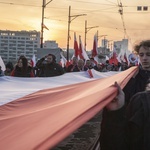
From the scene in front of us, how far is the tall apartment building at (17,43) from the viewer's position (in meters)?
93.7

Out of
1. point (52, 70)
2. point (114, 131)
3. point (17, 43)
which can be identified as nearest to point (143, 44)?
point (114, 131)

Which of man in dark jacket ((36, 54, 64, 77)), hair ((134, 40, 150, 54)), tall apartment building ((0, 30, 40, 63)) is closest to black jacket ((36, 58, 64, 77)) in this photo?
man in dark jacket ((36, 54, 64, 77))

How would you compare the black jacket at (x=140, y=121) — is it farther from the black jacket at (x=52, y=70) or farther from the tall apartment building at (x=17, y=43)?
the tall apartment building at (x=17, y=43)

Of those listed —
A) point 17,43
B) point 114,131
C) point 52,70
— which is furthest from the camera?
point 17,43

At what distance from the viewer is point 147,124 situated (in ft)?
6.83

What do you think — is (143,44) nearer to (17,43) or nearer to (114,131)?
(114,131)

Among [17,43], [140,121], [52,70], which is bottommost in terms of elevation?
[52,70]

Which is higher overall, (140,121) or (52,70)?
(140,121)

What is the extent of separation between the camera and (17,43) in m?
98.9

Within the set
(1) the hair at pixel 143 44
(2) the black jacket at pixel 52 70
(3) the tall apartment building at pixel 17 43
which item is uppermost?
(3) the tall apartment building at pixel 17 43

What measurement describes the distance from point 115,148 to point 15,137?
664 mm

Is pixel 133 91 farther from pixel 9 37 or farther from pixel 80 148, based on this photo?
pixel 9 37

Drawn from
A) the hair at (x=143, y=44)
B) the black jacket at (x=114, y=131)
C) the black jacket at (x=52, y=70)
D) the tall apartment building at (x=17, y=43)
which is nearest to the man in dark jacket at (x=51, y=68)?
the black jacket at (x=52, y=70)

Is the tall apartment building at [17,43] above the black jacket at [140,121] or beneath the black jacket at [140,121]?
above
